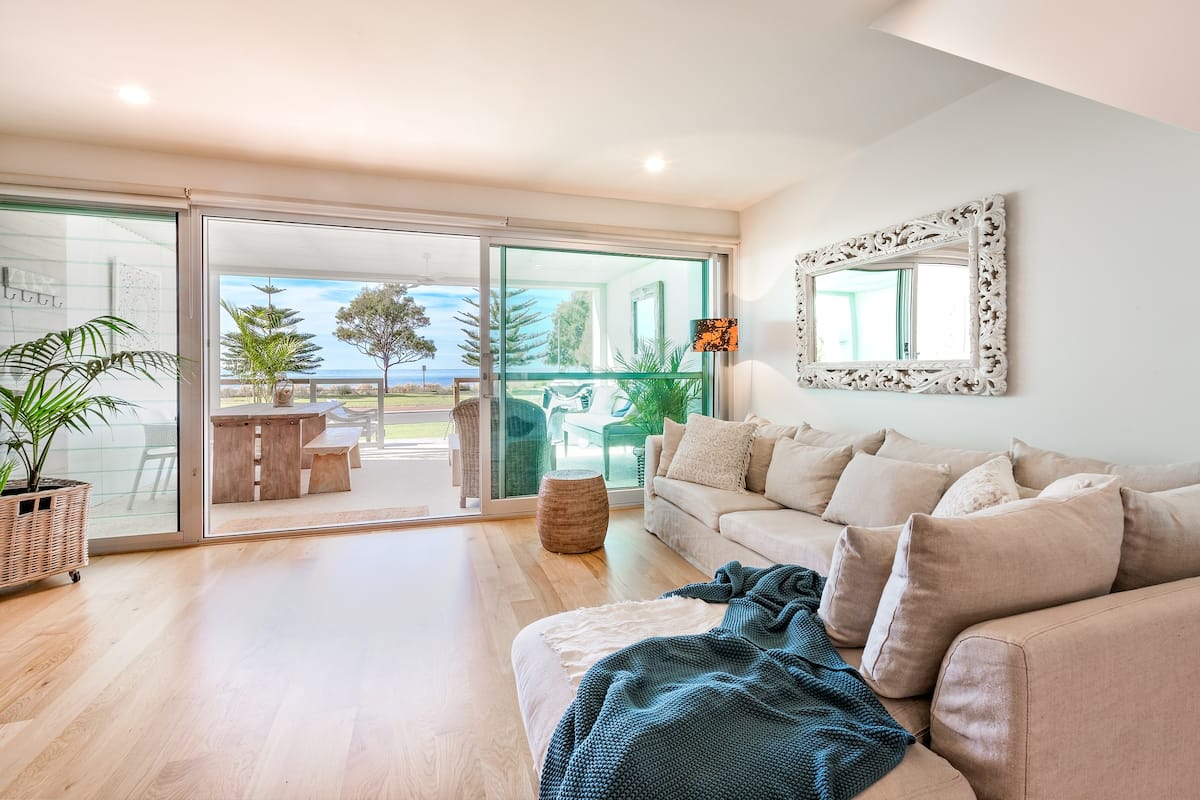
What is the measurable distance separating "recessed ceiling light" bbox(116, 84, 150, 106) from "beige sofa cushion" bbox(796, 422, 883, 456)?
3.84 meters

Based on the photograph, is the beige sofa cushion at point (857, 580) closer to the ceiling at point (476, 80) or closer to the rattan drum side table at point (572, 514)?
the ceiling at point (476, 80)

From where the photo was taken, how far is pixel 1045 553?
1.08m

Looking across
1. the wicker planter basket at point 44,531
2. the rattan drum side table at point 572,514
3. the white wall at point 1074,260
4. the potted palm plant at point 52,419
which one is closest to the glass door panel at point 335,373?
the potted palm plant at point 52,419

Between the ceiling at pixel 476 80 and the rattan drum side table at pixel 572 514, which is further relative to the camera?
the rattan drum side table at pixel 572 514

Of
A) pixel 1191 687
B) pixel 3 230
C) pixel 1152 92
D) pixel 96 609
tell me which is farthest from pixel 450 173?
pixel 1191 687

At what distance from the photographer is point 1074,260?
2305 millimetres

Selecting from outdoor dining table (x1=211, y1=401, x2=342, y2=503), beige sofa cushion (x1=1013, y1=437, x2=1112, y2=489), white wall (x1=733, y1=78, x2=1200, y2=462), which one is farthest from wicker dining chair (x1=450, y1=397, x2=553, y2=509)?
beige sofa cushion (x1=1013, y1=437, x2=1112, y2=489)

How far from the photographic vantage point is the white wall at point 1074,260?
2012 mm

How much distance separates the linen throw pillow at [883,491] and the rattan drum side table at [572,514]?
4.53 feet

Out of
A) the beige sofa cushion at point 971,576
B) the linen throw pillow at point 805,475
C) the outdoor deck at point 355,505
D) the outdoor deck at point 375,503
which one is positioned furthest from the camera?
the outdoor deck at point 375,503

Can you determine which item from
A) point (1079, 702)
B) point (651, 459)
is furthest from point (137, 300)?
point (1079, 702)

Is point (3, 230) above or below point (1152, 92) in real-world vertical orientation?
above

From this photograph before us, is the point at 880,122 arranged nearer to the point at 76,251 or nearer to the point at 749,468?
the point at 749,468

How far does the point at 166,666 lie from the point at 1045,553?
2.82 m
